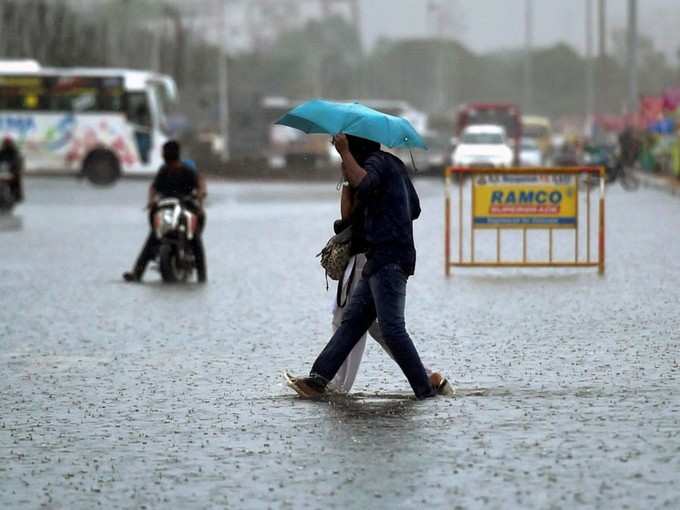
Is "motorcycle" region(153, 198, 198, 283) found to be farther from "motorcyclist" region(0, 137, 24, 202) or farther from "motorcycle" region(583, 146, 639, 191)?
"motorcycle" region(583, 146, 639, 191)

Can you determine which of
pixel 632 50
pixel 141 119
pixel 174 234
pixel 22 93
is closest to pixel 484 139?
pixel 632 50

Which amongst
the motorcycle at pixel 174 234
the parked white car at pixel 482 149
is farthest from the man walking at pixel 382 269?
the parked white car at pixel 482 149

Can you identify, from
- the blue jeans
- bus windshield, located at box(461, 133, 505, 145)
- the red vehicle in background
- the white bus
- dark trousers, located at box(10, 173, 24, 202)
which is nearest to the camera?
the blue jeans

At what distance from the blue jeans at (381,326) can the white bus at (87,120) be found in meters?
44.4

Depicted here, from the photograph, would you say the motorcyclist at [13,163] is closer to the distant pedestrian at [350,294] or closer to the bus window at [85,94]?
the bus window at [85,94]

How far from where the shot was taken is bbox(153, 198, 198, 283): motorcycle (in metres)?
19.2

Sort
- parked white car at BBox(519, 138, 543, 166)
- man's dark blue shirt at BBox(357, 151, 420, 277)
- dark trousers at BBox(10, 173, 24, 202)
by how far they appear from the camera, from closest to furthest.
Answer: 1. man's dark blue shirt at BBox(357, 151, 420, 277)
2. dark trousers at BBox(10, 173, 24, 202)
3. parked white car at BBox(519, 138, 543, 166)

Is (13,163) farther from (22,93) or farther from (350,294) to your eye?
(350,294)

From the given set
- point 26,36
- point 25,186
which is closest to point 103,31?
point 26,36

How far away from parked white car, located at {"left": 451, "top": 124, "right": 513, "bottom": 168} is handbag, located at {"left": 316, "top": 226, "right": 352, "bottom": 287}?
43.9 meters

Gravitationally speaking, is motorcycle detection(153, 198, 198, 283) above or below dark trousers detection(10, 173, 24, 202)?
above

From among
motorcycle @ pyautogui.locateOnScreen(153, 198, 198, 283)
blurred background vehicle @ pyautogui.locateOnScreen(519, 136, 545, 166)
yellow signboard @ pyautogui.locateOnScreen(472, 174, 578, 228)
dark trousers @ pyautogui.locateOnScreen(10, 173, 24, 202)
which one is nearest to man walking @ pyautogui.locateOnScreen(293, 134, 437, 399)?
motorcycle @ pyautogui.locateOnScreen(153, 198, 198, 283)

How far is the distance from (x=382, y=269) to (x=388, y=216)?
266 mm

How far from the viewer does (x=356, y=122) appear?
9906 millimetres
